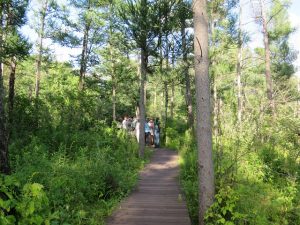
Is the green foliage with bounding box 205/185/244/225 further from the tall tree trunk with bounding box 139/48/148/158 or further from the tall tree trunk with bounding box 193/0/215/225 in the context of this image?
the tall tree trunk with bounding box 139/48/148/158

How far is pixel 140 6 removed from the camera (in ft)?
41.6

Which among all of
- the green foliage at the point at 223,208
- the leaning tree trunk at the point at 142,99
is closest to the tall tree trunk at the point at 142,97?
the leaning tree trunk at the point at 142,99

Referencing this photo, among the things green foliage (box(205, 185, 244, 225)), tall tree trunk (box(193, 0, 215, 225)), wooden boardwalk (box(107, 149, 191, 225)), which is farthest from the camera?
wooden boardwalk (box(107, 149, 191, 225))

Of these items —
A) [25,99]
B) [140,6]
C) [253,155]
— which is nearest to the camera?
[253,155]

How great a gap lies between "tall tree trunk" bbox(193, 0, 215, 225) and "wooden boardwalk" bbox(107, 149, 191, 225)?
2.18 feet

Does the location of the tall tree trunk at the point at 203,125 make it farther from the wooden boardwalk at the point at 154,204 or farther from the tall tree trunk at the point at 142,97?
the tall tree trunk at the point at 142,97

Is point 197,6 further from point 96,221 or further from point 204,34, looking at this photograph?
point 96,221

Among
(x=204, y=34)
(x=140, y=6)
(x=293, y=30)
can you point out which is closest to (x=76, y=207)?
(x=204, y=34)

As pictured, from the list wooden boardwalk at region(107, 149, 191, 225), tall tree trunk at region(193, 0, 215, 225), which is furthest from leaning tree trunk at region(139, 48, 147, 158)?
tall tree trunk at region(193, 0, 215, 225)

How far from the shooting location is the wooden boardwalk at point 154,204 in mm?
6379

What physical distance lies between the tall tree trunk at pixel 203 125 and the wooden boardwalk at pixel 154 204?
2.18 ft

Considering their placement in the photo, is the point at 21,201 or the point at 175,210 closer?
the point at 21,201

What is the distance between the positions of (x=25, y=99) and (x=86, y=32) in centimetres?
1180

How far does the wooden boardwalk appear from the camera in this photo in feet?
20.9
